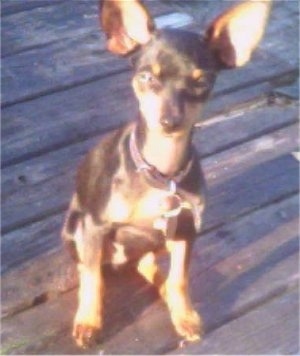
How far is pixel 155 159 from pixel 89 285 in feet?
1.37

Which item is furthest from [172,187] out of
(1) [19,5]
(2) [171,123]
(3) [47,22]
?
(1) [19,5]

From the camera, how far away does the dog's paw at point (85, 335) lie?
2678 mm

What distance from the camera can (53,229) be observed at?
306 centimetres

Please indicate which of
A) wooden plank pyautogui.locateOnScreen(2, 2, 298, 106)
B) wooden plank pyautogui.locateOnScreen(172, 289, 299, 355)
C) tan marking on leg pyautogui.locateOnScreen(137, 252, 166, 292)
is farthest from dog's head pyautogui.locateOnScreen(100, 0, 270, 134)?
wooden plank pyautogui.locateOnScreen(2, 2, 298, 106)

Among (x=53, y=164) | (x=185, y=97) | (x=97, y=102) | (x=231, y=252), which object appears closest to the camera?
(x=185, y=97)

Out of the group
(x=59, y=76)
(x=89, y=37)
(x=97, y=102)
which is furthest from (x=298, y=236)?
(x=89, y=37)

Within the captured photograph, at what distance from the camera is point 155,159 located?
8.64 feet

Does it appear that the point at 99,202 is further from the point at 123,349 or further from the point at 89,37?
the point at 89,37

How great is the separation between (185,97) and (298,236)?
2.74 feet

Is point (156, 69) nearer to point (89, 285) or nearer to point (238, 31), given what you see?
point (238, 31)

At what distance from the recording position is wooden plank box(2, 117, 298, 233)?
3.11m

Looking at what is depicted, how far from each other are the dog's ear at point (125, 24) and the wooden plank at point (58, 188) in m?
0.71

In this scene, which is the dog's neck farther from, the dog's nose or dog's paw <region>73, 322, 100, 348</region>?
dog's paw <region>73, 322, 100, 348</region>

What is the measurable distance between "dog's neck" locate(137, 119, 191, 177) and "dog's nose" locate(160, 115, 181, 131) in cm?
14
